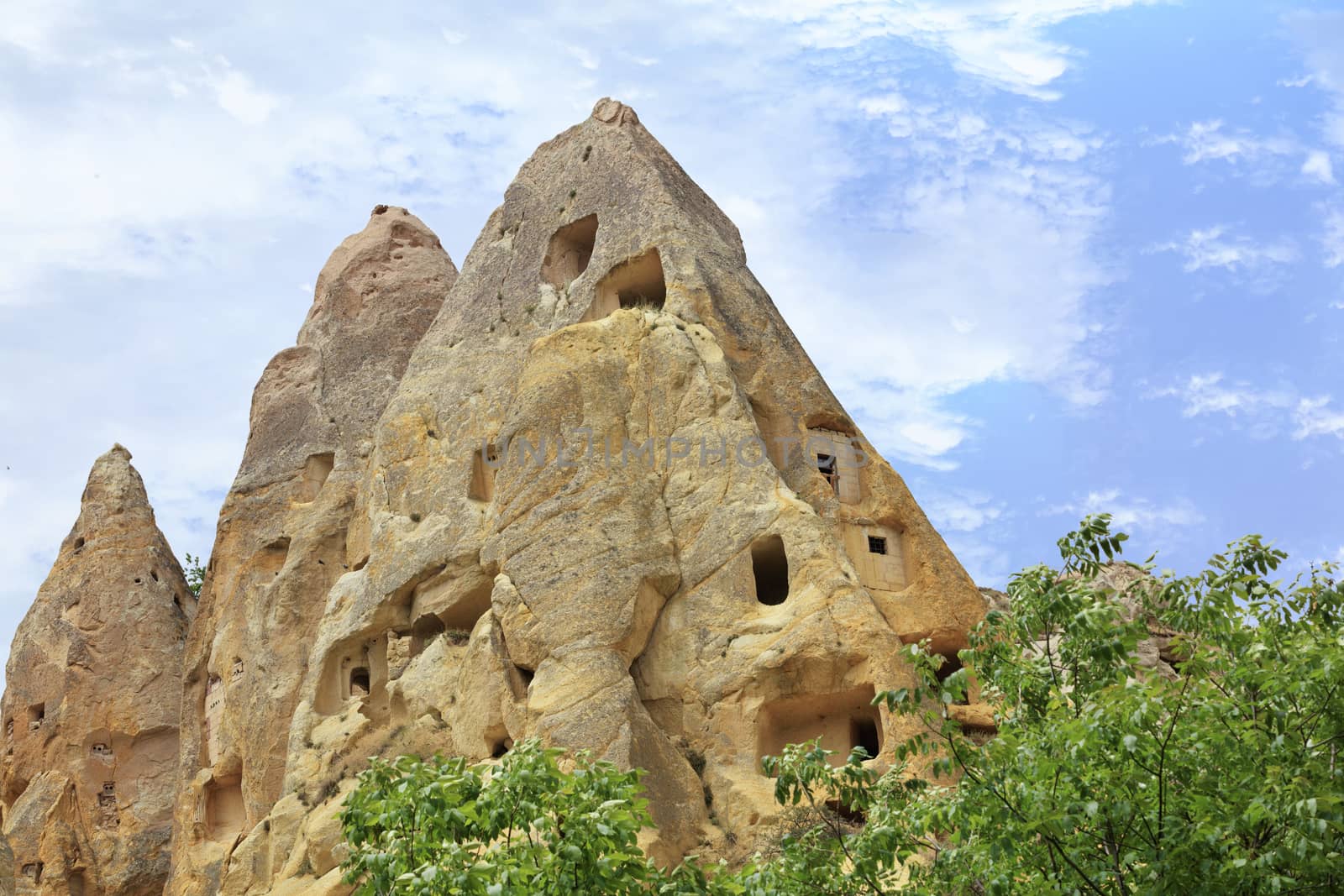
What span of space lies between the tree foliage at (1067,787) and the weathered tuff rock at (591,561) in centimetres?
793

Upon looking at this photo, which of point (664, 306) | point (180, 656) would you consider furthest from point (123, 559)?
point (664, 306)

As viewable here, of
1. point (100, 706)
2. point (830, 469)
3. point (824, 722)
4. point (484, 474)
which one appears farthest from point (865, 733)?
point (100, 706)

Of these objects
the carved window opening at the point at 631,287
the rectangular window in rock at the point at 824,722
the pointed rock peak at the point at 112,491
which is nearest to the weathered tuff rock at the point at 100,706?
the pointed rock peak at the point at 112,491

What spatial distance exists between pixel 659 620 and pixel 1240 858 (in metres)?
14.0

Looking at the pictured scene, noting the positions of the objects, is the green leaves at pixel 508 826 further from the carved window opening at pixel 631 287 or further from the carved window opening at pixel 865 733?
the carved window opening at pixel 631 287

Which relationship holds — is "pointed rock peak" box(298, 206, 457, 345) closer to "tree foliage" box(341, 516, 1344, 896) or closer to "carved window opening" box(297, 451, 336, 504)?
"carved window opening" box(297, 451, 336, 504)

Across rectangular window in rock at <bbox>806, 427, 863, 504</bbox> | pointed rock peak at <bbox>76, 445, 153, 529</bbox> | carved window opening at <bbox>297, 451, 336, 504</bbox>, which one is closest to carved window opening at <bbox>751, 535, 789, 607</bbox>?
rectangular window in rock at <bbox>806, 427, 863, 504</bbox>

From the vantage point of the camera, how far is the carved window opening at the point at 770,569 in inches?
997

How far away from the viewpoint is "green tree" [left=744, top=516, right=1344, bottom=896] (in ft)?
41.0

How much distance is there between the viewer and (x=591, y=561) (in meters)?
25.4

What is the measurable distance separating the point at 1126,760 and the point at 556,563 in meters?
13.5

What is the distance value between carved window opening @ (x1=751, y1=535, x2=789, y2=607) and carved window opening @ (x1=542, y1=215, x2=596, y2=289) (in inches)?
318

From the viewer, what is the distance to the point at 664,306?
28781 millimetres

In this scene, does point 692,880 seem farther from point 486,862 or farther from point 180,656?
point 180,656
